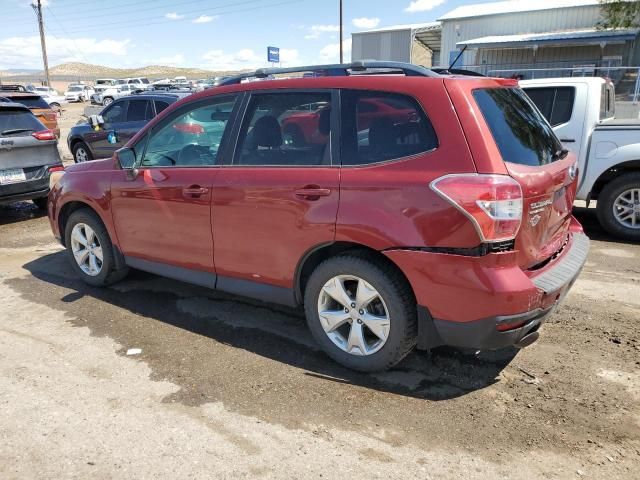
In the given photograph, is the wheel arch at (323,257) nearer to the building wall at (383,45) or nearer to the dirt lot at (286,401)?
the dirt lot at (286,401)

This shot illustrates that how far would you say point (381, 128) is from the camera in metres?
3.18

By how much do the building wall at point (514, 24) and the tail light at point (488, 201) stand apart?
28284 mm

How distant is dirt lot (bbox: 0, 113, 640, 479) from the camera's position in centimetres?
261

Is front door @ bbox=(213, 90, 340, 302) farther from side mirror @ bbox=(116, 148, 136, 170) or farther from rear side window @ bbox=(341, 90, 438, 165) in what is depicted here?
side mirror @ bbox=(116, 148, 136, 170)

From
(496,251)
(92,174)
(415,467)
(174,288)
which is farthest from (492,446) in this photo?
(92,174)

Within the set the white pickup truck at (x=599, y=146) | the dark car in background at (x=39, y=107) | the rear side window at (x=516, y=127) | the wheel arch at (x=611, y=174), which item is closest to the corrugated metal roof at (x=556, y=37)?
the dark car in background at (x=39, y=107)

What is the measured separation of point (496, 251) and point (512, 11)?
29848 millimetres

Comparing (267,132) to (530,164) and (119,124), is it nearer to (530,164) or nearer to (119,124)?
(530,164)

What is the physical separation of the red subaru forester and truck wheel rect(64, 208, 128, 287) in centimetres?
76

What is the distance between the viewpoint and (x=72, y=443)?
2795mm

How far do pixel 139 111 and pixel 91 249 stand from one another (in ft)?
22.3

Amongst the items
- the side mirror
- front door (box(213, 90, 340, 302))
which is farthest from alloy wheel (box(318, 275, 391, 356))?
the side mirror

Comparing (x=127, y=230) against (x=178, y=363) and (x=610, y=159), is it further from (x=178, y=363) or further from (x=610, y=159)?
(x=610, y=159)

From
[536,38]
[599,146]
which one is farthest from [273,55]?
[599,146]
